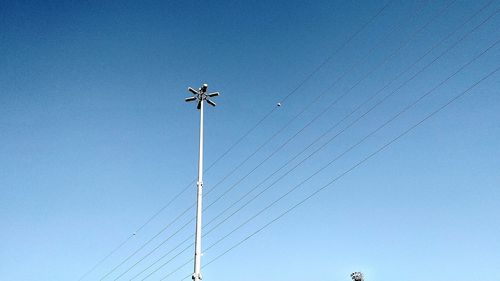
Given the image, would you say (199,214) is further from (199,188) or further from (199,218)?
(199,188)

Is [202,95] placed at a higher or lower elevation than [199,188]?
higher

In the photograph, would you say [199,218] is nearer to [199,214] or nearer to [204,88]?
[199,214]

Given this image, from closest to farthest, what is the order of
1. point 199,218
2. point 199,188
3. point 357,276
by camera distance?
point 199,218, point 199,188, point 357,276

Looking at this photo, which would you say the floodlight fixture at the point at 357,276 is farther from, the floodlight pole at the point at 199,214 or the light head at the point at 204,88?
the light head at the point at 204,88

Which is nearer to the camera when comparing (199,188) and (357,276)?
(199,188)

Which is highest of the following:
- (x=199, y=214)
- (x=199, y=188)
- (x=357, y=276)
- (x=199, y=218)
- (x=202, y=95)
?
(x=202, y=95)

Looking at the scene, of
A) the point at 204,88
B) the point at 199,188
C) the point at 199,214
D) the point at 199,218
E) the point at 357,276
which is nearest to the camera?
the point at 199,218

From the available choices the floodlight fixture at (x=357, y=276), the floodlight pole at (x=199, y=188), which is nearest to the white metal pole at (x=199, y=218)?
the floodlight pole at (x=199, y=188)

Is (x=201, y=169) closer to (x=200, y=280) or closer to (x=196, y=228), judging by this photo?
(x=196, y=228)

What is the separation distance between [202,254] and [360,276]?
28.2 metres

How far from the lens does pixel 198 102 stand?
59.5ft

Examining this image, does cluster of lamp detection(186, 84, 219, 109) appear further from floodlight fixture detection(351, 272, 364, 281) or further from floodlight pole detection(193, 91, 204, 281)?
floodlight fixture detection(351, 272, 364, 281)

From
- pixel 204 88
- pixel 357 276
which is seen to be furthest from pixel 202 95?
pixel 357 276

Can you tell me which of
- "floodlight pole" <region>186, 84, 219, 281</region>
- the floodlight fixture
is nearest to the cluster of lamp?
"floodlight pole" <region>186, 84, 219, 281</region>
